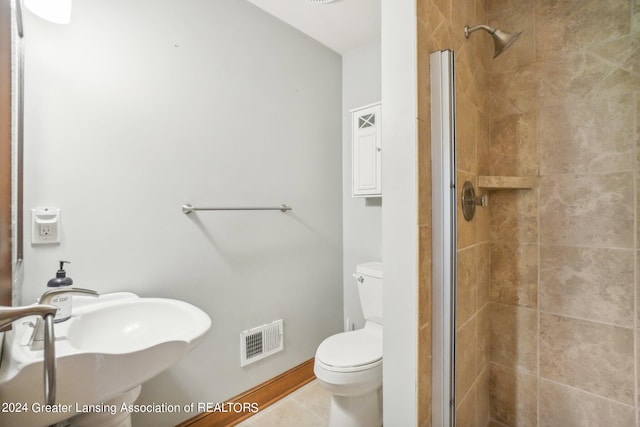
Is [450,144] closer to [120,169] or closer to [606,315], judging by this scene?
[606,315]

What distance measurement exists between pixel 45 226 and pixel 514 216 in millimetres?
2093

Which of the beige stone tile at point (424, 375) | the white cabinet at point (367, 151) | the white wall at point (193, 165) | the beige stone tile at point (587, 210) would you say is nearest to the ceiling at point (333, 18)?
the white wall at point (193, 165)

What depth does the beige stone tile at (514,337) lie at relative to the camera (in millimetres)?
1424

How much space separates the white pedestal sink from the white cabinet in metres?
1.31

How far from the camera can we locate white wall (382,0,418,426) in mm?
926

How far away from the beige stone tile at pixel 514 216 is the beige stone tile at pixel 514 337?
36 centimetres

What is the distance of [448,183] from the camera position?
93cm

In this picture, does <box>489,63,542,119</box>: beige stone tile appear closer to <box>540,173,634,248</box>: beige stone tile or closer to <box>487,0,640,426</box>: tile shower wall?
<box>487,0,640,426</box>: tile shower wall

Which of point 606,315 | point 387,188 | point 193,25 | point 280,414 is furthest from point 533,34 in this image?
point 280,414

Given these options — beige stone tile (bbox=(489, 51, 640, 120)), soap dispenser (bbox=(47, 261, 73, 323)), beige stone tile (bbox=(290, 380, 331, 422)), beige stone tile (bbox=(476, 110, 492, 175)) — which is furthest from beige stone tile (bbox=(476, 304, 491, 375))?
soap dispenser (bbox=(47, 261, 73, 323))

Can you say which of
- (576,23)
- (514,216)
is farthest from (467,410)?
(576,23)

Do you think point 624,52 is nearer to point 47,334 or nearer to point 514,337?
point 514,337

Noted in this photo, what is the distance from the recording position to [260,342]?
1.77 metres

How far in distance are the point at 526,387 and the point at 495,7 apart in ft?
6.58
